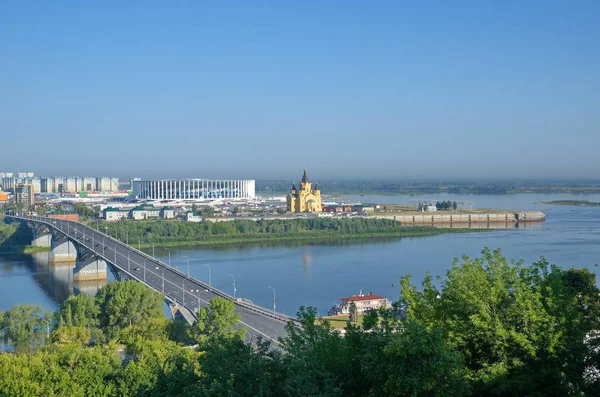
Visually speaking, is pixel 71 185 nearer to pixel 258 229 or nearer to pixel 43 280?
pixel 258 229

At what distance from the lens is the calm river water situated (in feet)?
47.6

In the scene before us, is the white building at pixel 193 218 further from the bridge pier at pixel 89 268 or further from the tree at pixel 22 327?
the tree at pixel 22 327

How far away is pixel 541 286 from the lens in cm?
505

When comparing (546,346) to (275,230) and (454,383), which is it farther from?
(275,230)

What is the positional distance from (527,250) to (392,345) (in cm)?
1816

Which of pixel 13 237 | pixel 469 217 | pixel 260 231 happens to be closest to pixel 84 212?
pixel 13 237

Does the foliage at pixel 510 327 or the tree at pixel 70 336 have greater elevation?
the foliage at pixel 510 327

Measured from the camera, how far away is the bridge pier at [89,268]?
1767cm

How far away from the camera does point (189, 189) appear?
167 feet

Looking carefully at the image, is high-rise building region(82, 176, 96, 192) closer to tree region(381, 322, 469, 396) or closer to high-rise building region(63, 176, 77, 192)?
high-rise building region(63, 176, 77, 192)

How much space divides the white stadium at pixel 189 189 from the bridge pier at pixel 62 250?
27185 millimetres

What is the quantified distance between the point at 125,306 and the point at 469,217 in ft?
89.9

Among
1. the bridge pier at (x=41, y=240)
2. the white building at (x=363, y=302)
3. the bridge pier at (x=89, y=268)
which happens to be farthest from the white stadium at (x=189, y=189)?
the white building at (x=363, y=302)

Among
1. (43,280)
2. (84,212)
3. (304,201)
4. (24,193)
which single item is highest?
(24,193)
